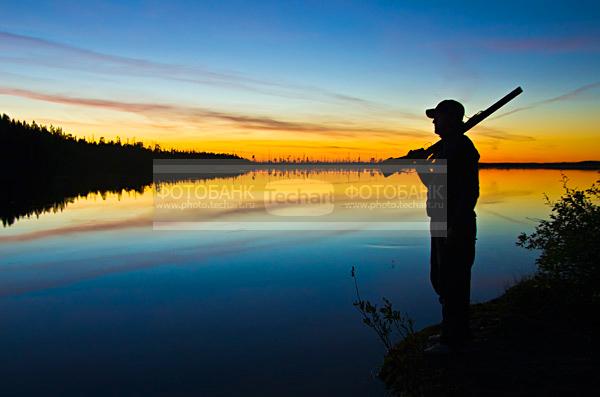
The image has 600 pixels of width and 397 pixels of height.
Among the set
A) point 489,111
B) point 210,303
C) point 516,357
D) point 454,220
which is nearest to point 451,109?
point 489,111

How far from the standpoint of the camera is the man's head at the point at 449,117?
5.65 m

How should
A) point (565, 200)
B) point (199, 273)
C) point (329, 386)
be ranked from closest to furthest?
point (329, 386)
point (565, 200)
point (199, 273)

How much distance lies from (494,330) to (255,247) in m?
11.4

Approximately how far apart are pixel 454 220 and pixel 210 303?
6.43m

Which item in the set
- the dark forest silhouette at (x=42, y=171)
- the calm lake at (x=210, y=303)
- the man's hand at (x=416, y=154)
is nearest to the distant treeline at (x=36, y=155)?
the dark forest silhouette at (x=42, y=171)

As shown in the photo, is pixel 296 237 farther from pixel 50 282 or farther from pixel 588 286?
pixel 588 286

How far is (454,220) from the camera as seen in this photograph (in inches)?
217

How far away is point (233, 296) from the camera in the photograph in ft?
35.0

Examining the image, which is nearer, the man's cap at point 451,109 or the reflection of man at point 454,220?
the reflection of man at point 454,220

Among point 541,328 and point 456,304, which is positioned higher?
point 456,304

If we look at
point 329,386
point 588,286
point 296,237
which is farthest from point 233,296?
point 296,237

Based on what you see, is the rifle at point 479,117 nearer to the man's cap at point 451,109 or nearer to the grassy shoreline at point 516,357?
the man's cap at point 451,109

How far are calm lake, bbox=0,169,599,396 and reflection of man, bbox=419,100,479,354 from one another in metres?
1.40

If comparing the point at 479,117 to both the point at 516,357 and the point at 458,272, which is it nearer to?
the point at 458,272
